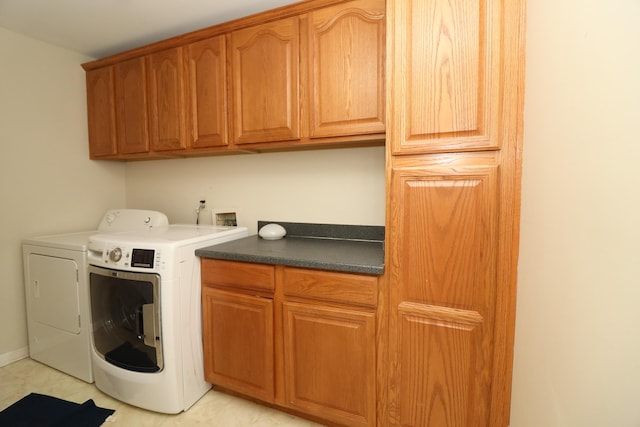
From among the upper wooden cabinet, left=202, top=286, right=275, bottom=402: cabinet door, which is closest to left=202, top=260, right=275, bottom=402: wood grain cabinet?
left=202, top=286, right=275, bottom=402: cabinet door

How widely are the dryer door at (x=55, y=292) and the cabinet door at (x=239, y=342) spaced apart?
3.04 ft

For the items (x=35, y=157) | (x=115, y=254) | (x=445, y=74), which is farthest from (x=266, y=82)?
(x=35, y=157)

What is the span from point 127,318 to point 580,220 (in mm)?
2122

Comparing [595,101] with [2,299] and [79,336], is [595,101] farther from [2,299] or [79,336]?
[2,299]

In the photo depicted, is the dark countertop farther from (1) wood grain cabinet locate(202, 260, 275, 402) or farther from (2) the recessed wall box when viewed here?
(2) the recessed wall box

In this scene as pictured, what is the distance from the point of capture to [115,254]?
1559 millimetres

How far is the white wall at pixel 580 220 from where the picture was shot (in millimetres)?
740

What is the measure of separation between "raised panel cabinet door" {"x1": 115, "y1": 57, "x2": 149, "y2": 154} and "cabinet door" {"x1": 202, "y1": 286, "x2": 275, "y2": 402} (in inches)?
53.5

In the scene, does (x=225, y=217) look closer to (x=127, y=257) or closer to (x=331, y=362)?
(x=127, y=257)

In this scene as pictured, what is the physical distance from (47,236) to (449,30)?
9.46ft

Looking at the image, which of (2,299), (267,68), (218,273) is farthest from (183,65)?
(2,299)

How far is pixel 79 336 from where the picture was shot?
6.01 ft

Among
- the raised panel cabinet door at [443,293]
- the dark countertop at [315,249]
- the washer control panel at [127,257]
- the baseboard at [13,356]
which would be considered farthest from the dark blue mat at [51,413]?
the raised panel cabinet door at [443,293]

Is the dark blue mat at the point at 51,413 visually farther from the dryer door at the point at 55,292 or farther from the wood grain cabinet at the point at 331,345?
the wood grain cabinet at the point at 331,345
